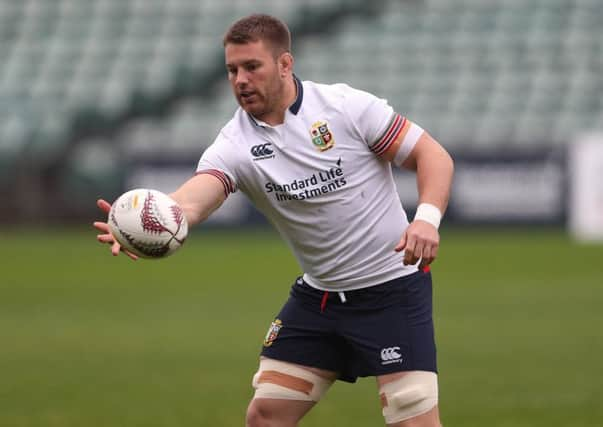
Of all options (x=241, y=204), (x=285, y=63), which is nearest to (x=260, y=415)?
(x=285, y=63)

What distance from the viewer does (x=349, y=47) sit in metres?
29.9

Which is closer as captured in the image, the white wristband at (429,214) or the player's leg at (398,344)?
the white wristband at (429,214)

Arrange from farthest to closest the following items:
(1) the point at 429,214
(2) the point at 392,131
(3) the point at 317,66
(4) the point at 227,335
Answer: (3) the point at 317,66, (4) the point at 227,335, (2) the point at 392,131, (1) the point at 429,214

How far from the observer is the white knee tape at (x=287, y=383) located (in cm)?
575

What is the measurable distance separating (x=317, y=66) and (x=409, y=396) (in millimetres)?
24376

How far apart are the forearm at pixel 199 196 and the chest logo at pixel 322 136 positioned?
0.49m

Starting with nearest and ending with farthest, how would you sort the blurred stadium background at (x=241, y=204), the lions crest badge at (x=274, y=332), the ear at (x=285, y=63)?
the ear at (x=285, y=63) → the lions crest badge at (x=274, y=332) → the blurred stadium background at (x=241, y=204)

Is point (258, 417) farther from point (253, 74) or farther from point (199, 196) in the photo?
point (253, 74)

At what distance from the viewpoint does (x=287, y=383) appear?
18.9 ft

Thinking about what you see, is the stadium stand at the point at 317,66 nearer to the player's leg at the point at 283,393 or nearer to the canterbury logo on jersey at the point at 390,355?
the player's leg at the point at 283,393

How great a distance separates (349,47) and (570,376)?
20.7m

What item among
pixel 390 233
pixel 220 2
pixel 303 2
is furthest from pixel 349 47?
pixel 390 233

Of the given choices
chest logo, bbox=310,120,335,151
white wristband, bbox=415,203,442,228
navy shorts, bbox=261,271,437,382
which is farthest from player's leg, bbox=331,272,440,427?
chest logo, bbox=310,120,335,151

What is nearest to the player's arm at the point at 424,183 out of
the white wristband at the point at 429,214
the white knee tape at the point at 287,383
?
the white wristband at the point at 429,214
